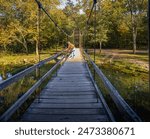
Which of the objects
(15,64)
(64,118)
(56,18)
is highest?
(56,18)

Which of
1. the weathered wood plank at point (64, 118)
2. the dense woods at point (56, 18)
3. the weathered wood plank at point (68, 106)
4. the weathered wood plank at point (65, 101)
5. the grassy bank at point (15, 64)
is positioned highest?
the dense woods at point (56, 18)

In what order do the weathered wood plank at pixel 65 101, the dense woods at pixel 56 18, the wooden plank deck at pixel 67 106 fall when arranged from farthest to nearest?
the dense woods at pixel 56 18 → the weathered wood plank at pixel 65 101 → the wooden plank deck at pixel 67 106

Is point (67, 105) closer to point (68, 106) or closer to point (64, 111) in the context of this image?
point (68, 106)

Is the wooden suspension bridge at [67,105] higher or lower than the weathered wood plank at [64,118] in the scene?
higher

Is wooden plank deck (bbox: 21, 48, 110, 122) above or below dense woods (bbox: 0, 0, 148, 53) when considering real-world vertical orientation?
below

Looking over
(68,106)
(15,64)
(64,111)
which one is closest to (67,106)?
(68,106)

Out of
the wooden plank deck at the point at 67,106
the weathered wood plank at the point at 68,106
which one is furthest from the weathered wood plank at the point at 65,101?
the weathered wood plank at the point at 68,106

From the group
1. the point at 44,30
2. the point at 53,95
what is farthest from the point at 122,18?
Answer: the point at 53,95

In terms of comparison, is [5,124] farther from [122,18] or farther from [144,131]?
[122,18]

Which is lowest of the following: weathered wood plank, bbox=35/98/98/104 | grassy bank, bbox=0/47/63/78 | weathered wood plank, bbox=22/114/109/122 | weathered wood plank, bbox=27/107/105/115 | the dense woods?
grassy bank, bbox=0/47/63/78

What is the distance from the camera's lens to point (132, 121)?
289 cm

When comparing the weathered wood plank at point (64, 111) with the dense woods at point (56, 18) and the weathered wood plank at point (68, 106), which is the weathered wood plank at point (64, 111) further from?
the dense woods at point (56, 18)

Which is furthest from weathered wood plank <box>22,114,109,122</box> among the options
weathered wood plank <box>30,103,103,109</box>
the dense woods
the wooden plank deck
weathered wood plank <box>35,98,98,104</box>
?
the dense woods

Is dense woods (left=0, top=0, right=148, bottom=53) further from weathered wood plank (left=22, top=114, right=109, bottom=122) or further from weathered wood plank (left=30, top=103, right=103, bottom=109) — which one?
weathered wood plank (left=22, top=114, right=109, bottom=122)
